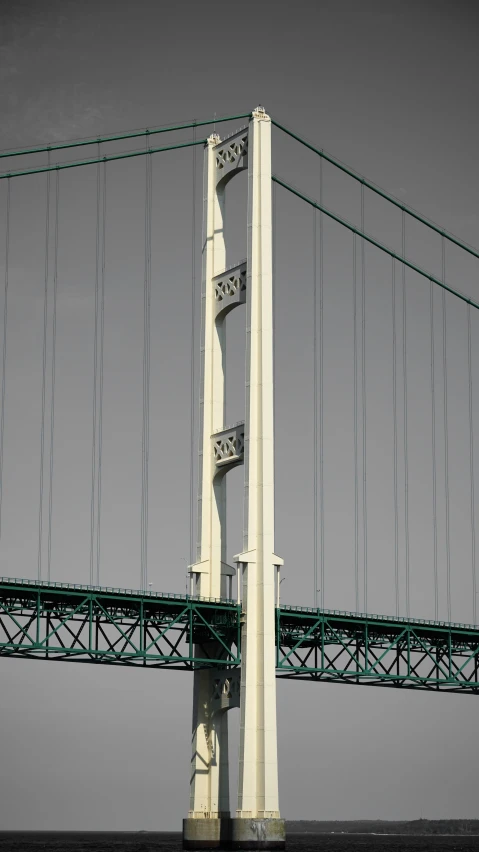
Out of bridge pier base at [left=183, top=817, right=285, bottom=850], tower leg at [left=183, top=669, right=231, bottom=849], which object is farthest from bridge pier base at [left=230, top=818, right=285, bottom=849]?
tower leg at [left=183, top=669, right=231, bottom=849]

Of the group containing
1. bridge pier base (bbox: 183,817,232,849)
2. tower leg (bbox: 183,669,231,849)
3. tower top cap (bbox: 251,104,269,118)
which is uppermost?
tower top cap (bbox: 251,104,269,118)

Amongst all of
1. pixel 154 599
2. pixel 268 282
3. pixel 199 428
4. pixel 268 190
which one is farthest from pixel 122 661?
pixel 268 190

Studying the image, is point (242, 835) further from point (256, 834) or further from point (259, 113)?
point (259, 113)

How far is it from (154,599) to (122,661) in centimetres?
344

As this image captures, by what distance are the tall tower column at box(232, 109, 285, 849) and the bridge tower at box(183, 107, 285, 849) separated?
50 millimetres

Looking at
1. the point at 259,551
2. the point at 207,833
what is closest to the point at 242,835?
the point at 207,833

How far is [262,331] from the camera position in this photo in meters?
78.6

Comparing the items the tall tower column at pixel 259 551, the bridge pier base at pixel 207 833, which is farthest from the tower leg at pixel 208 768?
the tall tower column at pixel 259 551

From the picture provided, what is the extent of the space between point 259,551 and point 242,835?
13.8 metres

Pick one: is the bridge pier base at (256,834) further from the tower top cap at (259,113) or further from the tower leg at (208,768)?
the tower top cap at (259,113)

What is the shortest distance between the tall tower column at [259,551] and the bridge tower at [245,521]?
2.0 inches

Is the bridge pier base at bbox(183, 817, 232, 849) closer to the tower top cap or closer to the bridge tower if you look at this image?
the bridge tower

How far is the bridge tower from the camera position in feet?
240

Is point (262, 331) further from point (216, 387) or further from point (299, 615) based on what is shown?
point (299, 615)
